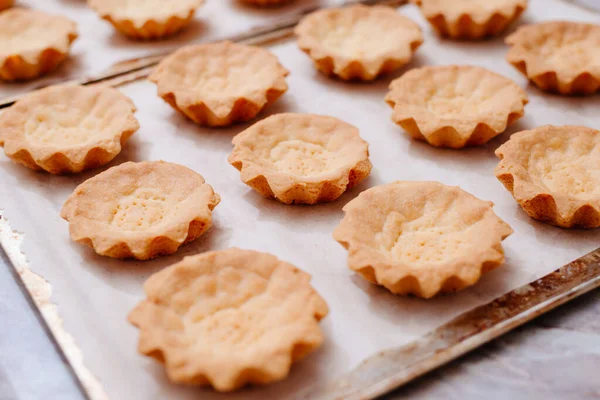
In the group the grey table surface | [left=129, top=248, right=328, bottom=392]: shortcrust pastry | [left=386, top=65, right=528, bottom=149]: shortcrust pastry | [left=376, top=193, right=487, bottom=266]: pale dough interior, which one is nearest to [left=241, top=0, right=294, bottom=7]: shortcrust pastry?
[left=386, top=65, right=528, bottom=149]: shortcrust pastry

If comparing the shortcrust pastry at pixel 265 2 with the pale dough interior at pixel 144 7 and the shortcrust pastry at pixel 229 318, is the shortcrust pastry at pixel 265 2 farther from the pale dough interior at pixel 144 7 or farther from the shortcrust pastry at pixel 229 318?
the shortcrust pastry at pixel 229 318

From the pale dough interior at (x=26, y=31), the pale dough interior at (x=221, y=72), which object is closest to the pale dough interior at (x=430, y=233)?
the pale dough interior at (x=221, y=72)

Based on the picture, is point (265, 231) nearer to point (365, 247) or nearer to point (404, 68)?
point (365, 247)

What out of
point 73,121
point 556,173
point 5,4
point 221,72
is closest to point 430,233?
point 556,173

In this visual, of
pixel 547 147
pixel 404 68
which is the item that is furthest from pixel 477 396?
pixel 404 68

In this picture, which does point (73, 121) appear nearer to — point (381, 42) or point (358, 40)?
point (358, 40)

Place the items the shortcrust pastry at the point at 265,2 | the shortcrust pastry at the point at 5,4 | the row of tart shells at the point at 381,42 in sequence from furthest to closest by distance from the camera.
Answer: the shortcrust pastry at the point at 265,2 < the shortcrust pastry at the point at 5,4 < the row of tart shells at the point at 381,42

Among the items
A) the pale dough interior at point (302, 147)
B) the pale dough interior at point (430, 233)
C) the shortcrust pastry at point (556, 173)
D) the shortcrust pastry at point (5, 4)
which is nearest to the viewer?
the pale dough interior at point (430, 233)

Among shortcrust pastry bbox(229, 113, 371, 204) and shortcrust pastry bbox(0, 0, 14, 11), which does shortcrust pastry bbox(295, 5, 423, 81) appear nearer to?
shortcrust pastry bbox(229, 113, 371, 204)
